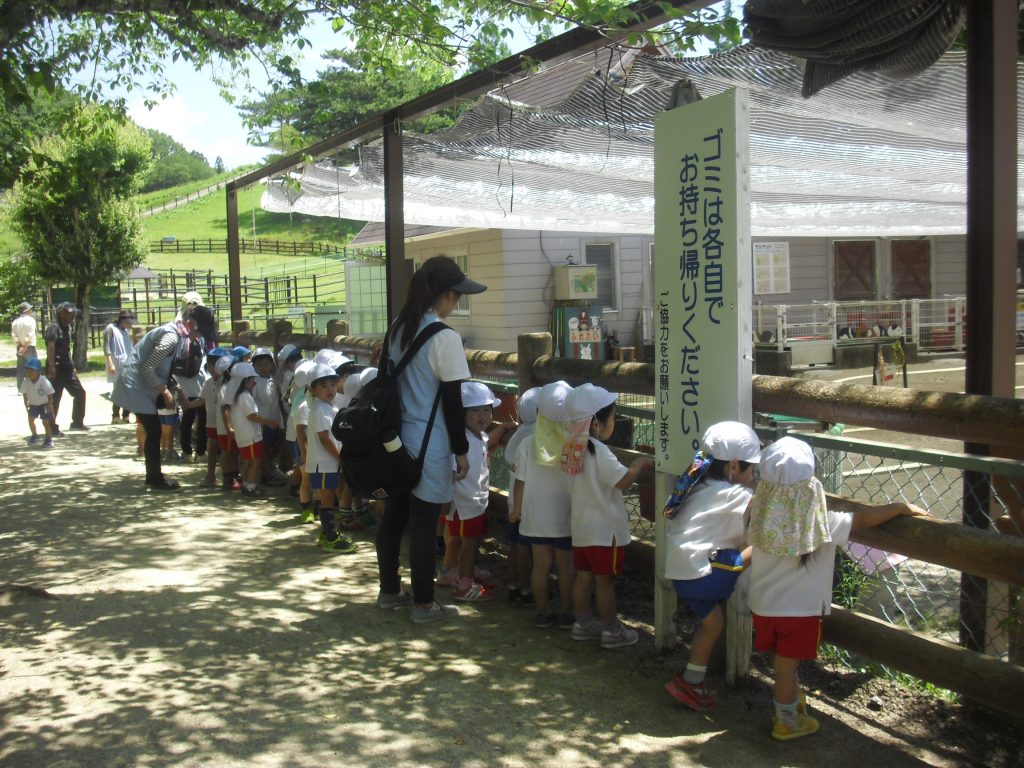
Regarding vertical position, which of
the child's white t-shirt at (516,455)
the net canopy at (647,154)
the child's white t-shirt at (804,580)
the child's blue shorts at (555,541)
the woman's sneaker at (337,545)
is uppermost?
the net canopy at (647,154)

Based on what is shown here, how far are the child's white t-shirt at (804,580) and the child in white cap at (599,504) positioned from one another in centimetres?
100

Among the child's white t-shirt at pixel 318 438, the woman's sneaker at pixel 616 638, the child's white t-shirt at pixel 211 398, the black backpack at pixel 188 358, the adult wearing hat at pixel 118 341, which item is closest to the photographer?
the woman's sneaker at pixel 616 638

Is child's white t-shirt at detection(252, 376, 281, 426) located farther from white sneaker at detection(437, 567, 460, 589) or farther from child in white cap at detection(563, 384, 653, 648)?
child in white cap at detection(563, 384, 653, 648)

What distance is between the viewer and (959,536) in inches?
A: 131

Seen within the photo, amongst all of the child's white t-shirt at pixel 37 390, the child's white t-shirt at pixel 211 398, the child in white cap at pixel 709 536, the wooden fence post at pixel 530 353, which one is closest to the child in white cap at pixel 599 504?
the child in white cap at pixel 709 536

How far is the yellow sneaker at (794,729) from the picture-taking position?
11.6ft

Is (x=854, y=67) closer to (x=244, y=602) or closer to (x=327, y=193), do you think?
(x=244, y=602)

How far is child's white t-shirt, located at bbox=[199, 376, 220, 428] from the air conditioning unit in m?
8.47

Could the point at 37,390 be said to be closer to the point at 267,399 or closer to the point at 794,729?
the point at 267,399

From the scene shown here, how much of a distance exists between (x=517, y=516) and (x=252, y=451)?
404 centimetres

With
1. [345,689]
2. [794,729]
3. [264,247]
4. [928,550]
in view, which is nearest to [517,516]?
[345,689]

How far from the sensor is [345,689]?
4.09m

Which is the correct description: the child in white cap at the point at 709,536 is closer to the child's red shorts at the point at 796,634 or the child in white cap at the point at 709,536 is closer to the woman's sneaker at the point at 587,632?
the child's red shorts at the point at 796,634

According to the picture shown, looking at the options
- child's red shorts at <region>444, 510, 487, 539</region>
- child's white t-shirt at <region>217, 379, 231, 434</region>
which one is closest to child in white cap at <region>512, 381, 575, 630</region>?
child's red shorts at <region>444, 510, 487, 539</region>
